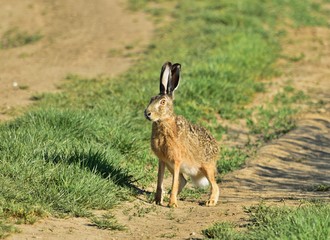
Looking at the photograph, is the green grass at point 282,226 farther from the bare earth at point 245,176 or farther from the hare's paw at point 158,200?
the hare's paw at point 158,200

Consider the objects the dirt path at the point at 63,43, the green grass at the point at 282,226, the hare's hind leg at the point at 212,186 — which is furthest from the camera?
the dirt path at the point at 63,43

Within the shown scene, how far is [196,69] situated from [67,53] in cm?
319

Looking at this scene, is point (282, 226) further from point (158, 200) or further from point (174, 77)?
point (174, 77)

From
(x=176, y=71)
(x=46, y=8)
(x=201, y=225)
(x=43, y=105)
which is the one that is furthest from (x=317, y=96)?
(x=46, y=8)

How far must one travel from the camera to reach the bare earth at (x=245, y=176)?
227 inches

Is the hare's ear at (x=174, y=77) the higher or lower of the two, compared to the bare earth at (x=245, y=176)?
higher

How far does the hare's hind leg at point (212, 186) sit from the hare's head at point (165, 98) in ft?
2.02

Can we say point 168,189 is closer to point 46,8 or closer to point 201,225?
point 201,225

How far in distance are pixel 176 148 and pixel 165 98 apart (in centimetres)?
45

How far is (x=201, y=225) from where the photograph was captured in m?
5.96

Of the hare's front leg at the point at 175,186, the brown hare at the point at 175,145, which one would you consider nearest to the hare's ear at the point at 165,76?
the brown hare at the point at 175,145

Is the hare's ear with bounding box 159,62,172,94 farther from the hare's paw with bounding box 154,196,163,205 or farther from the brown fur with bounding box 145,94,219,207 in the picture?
the hare's paw with bounding box 154,196,163,205

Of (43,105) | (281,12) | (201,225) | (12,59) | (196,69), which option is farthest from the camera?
(281,12)

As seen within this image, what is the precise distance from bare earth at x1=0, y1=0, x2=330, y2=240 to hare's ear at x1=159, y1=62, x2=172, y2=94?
3.29 ft
